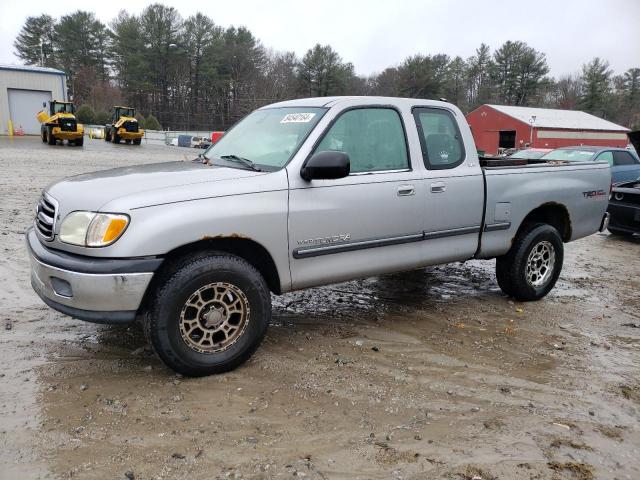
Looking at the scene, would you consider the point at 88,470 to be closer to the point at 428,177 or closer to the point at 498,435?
Answer: the point at 498,435

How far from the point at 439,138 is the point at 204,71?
70942mm

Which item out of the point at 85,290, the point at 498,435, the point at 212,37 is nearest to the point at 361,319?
the point at 498,435

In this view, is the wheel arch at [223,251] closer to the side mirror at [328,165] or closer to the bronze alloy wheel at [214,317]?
the bronze alloy wheel at [214,317]

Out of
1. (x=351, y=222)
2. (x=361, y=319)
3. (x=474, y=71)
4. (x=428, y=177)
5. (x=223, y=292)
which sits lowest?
(x=361, y=319)

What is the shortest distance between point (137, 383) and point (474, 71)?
301 ft

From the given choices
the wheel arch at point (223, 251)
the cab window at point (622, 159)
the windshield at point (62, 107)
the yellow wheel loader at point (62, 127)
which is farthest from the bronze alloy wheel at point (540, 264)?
the windshield at point (62, 107)

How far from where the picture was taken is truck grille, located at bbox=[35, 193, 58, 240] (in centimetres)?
346

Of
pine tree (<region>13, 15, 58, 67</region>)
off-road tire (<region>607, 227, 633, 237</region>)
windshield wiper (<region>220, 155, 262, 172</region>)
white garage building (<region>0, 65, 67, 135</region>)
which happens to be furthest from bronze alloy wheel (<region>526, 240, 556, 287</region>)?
pine tree (<region>13, 15, 58, 67</region>)

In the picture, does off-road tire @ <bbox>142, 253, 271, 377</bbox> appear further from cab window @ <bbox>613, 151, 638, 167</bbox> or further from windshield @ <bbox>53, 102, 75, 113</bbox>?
windshield @ <bbox>53, 102, 75, 113</bbox>

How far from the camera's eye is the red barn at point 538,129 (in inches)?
2008

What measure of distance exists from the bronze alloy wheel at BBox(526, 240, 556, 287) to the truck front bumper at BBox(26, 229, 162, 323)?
3.90 meters

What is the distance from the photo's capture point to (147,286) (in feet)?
10.7

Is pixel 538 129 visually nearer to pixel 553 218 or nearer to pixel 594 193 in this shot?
pixel 594 193

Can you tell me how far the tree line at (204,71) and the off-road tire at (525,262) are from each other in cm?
6332
